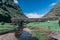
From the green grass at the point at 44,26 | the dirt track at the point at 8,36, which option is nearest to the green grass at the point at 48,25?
the green grass at the point at 44,26

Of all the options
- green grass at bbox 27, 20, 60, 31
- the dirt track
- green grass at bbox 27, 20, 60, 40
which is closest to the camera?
green grass at bbox 27, 20, 60, 40

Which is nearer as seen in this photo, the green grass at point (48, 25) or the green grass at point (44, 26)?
the green grass at point (44, 26)

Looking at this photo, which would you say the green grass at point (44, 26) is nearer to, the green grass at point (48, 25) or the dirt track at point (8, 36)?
the green grass at point (48, 25)

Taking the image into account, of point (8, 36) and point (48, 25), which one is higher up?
point (48, 25)

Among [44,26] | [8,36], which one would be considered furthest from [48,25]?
[8,36]

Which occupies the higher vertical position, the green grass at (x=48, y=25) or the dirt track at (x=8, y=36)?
the green grass at (x=48, y=25)

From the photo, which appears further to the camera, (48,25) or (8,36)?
(48,25)

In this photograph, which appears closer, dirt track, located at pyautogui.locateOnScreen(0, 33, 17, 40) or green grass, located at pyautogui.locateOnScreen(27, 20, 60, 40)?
green grass, located at pyautogui.locateOnScreen(27, 20, 60, 40)

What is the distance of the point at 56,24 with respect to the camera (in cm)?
724

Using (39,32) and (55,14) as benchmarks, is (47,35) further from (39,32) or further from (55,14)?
(55,14)

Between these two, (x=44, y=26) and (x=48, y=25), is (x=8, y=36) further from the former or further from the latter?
(x=48, y=25)

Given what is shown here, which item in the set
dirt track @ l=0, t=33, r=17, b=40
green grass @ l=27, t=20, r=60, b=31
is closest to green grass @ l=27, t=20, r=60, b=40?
green grass @ l=27, t=20, r=60, b=31

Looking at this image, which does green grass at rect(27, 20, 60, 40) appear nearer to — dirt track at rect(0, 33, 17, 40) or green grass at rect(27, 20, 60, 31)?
green grass at rect(27, 20, 60, 31)

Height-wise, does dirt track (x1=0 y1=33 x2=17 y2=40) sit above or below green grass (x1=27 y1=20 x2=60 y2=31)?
below
